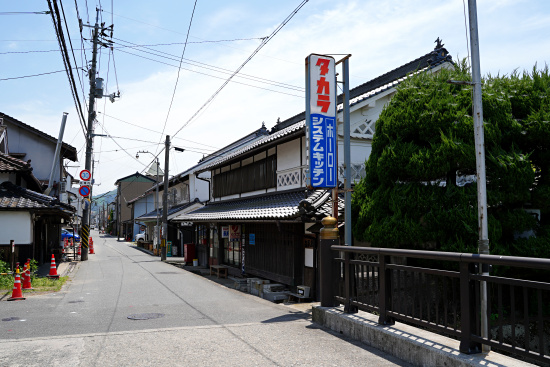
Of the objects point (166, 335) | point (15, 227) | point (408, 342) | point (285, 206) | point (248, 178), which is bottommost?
point (166, 335)

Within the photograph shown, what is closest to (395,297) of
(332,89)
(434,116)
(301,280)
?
(434,116)

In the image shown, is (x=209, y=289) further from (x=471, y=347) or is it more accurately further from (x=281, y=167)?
(x=471, y=347)

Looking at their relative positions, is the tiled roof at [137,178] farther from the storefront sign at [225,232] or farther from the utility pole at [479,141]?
the utility pole at [479,141]

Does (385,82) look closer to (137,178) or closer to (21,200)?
(21,200)

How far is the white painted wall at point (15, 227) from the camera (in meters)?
16.7

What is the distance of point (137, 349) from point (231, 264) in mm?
14487

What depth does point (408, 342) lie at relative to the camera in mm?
5535

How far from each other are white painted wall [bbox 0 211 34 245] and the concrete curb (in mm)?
13920

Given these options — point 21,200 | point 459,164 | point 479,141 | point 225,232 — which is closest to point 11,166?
point 21,200

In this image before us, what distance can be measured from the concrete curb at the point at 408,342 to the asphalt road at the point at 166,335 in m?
0.15

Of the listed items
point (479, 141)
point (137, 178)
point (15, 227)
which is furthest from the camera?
point (137, 178)

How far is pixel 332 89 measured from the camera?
36.9 ft

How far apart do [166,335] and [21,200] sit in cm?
1285

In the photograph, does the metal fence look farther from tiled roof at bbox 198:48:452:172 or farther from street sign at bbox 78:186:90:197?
street sign at bbox 78:186:90:197
